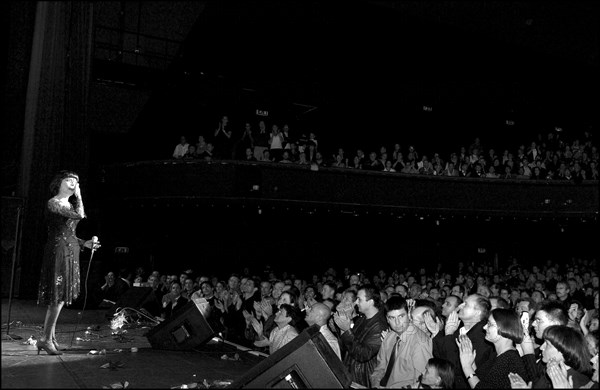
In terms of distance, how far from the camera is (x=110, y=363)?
477 centimetres

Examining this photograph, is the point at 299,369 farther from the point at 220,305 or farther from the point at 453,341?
the point at 220,305

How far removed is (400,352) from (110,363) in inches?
95.8

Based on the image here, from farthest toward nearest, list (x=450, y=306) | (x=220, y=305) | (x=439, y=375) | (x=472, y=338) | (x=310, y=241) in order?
(x=310, y=241), (x=220, y=305), (x=450, y=306), (x=472, y=338), (x=439, y=375)

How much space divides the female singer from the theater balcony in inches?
328

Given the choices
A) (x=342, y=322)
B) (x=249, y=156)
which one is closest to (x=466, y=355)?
(x=342, y=322)

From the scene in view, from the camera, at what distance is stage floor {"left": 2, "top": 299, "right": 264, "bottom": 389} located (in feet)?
13.5

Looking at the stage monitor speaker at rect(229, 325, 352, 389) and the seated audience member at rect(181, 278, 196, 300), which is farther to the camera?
the seated audience member at rect(181, 278, 196, 300)

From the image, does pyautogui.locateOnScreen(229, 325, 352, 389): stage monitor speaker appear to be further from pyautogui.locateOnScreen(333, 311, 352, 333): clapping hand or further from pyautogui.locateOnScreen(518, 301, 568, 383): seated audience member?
pyautogui.locateOnScreen(333, 311, 352, 333): clapping hand

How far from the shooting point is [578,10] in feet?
43.9

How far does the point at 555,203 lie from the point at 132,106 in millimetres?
12578

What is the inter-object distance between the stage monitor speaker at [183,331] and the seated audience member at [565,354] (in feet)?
10.5

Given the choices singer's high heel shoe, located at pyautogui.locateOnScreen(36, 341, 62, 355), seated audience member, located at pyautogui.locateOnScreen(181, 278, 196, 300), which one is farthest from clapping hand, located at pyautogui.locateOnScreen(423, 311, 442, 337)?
seated audience member, located at pyautogui.locateOnScreen(181, 278, 196, 300)

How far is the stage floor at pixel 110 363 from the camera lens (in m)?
4.12

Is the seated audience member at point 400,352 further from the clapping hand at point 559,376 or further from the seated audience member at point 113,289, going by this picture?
the seated audience member at point 113,289
